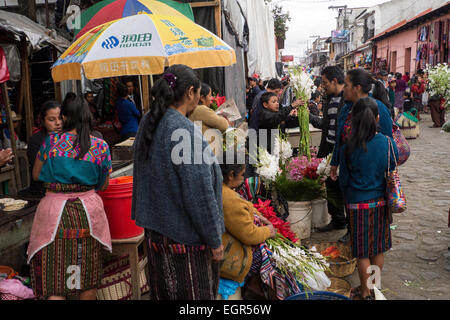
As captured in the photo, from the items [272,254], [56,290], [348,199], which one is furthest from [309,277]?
[56,290]

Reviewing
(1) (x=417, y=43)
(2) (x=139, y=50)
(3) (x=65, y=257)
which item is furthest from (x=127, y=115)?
(1) (x=417, y=43)

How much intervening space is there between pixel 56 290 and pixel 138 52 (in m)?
2.23

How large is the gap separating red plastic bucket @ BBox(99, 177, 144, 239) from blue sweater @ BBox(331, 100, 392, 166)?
213cm

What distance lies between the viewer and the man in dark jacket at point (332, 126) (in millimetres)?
4832

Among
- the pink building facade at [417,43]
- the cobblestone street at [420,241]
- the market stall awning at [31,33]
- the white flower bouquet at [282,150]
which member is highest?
the pink building facade at [417,43]

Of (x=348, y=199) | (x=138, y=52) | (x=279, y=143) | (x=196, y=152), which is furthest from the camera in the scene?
(x=279, y=143)

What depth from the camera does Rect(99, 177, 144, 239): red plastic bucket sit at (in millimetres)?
3131

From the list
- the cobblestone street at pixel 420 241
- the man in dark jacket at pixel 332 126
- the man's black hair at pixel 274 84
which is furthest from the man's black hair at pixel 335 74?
the cobblestone street at pixel 420 241

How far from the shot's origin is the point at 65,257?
283cm

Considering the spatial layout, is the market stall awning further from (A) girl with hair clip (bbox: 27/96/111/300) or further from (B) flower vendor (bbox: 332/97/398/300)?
(B) flower vendor (bbox: 332/97/398/300)

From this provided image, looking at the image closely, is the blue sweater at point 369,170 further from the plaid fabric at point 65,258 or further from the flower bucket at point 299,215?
the plaid fabric at point 65,258

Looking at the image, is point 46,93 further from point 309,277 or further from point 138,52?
point 309,277

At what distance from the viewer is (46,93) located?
27.2 ft

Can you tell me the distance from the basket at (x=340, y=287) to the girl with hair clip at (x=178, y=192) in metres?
1.59
